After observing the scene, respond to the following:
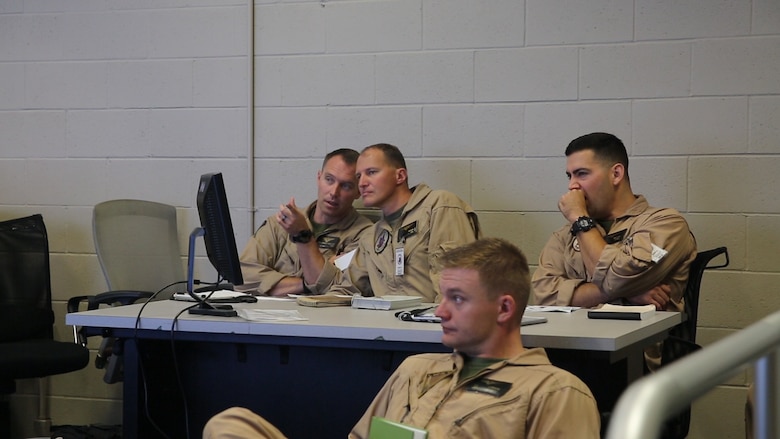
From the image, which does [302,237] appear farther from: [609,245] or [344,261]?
[609,245]

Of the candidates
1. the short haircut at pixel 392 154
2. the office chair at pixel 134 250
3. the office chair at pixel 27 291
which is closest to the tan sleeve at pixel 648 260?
the short haircut at pixel 392 154

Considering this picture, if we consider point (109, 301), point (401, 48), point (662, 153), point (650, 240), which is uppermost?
point (401, 48)

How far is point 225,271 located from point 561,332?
1131mm

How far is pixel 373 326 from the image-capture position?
2688 millimetres

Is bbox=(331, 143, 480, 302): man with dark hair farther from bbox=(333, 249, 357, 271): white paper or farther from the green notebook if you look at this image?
the green notebook

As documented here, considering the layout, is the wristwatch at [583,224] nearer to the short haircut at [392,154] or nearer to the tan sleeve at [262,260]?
the short haircut at [392,154]

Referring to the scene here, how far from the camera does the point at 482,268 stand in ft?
7.32

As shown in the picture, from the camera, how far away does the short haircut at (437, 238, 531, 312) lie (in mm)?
2225

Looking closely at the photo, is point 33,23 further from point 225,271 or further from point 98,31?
point 225,271

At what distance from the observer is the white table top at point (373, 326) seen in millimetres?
2494

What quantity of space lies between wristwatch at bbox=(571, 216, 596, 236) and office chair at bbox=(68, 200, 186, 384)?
188 cm

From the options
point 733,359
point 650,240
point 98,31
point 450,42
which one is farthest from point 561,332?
point 98,31

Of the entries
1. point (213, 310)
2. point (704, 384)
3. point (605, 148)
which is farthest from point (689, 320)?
point (704, 384)

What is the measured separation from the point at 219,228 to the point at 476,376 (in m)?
1.19
